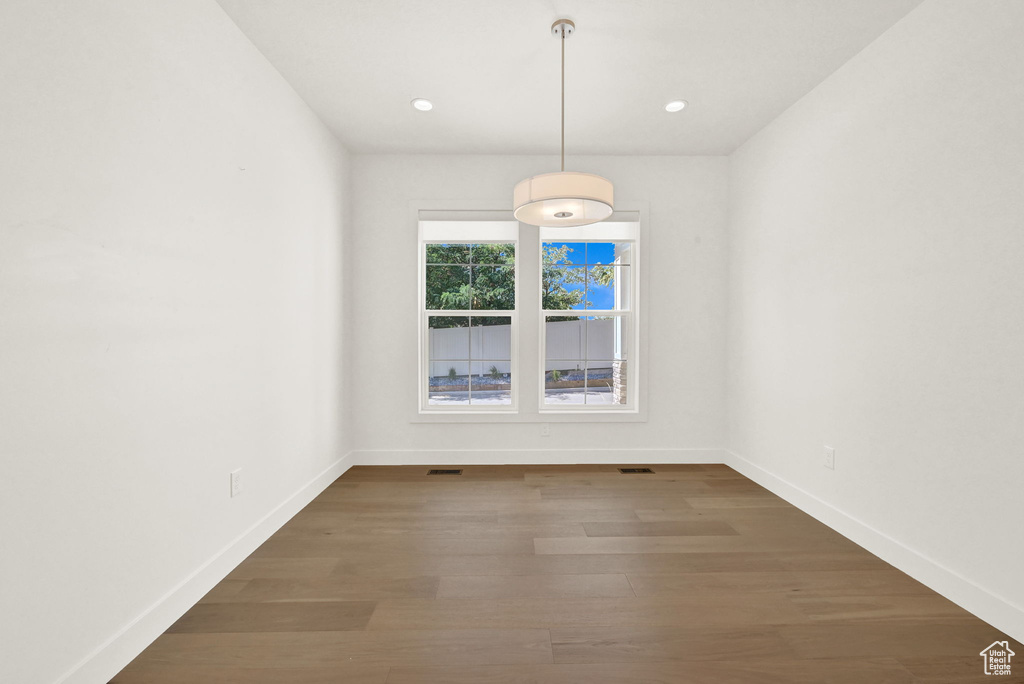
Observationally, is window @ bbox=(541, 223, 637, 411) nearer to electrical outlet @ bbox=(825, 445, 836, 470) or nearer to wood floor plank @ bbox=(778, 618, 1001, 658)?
electrical outlet @ bbox=(825, 445, 836, 470)

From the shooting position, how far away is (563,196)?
214cm

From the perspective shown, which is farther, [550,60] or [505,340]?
[505,340]

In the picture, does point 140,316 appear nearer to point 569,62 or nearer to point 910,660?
point 569,62

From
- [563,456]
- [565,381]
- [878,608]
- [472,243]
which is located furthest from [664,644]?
[472,243]

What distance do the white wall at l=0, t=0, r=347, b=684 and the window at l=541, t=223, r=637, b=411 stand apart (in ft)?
7.58

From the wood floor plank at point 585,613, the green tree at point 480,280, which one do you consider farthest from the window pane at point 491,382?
the wood floor plank at point 585,613

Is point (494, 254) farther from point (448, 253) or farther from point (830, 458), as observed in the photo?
point (830, 458)

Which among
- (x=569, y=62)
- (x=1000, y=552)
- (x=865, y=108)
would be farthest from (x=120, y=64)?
(x=1000, y=552)

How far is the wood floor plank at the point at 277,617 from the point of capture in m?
1.80

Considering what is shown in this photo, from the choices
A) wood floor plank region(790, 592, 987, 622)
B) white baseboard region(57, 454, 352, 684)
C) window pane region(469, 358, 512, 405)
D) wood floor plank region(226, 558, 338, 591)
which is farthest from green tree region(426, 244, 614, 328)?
wood floor plank region(790, 592, 987, 622)

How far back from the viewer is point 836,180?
2.74 m

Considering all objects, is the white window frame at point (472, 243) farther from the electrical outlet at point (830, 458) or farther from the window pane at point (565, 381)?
the electrical outlet at point (830, 458)

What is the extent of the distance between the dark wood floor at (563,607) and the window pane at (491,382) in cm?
129

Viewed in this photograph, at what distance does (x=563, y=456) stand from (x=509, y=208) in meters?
2.26
